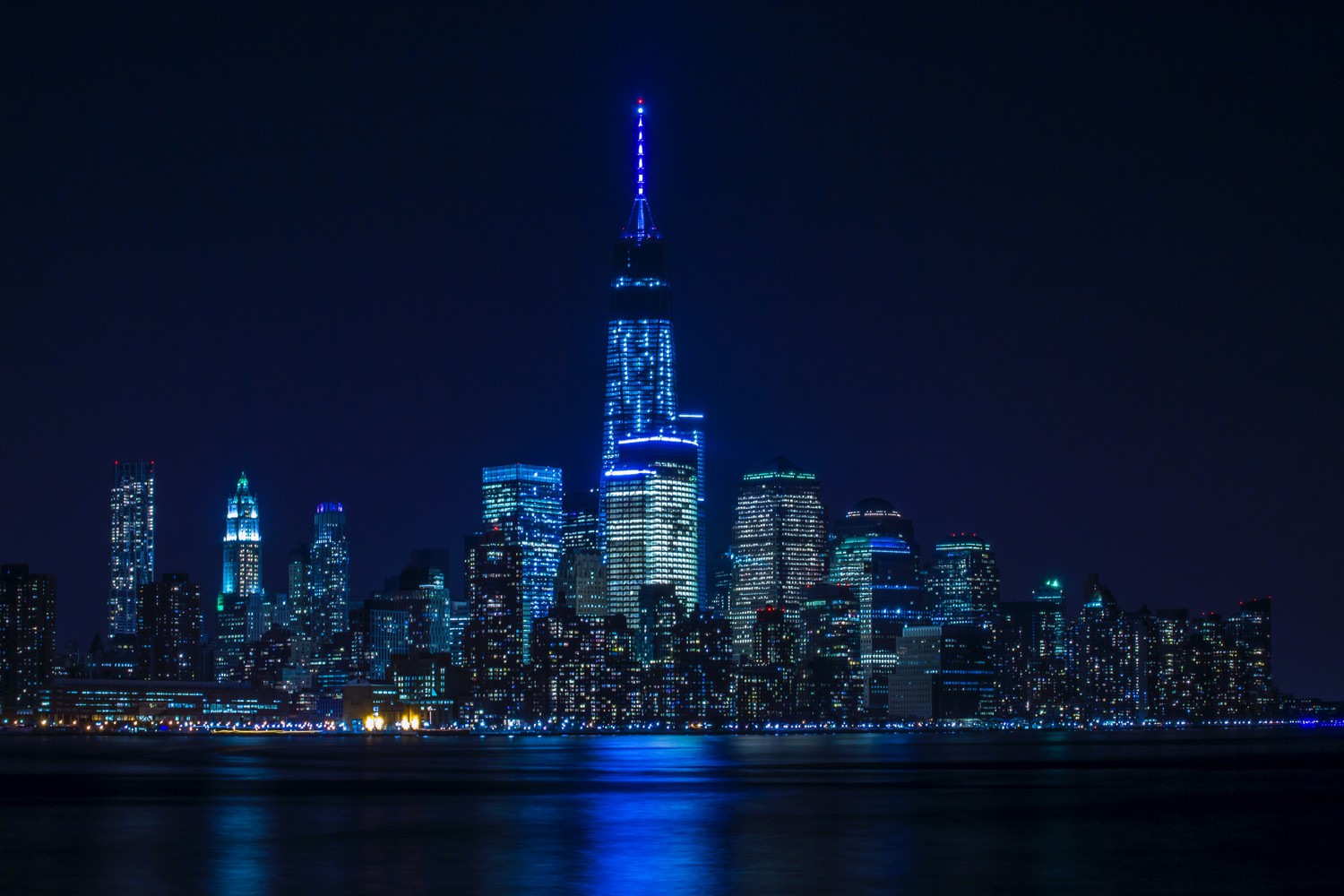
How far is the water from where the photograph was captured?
171 feet

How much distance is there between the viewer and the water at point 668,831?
5216cm

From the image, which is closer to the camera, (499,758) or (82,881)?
(82,881)

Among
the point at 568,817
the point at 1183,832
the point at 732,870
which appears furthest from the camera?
the point at 568,817

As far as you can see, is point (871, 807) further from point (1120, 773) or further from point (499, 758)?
point (499, 758)

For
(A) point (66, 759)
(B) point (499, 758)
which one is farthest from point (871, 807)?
(A) point (66, 759)

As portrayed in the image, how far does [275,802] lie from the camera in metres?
90.6

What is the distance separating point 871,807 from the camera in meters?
86.4

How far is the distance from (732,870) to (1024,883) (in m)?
8.82

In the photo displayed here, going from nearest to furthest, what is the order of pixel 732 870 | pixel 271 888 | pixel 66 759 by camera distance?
pixel 271 888, pixel 732 870, pixel 66 759

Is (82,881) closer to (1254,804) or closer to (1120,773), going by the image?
(1254,804)

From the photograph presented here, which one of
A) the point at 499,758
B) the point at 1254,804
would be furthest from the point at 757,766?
the point at 1254,804

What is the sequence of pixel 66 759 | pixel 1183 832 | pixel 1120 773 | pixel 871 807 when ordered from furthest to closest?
1. pixel 66 759
2. pixel 1120 773
3. pixel 871 807
4. pixel 1183 832

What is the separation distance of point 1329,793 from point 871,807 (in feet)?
116

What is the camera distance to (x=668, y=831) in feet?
226
